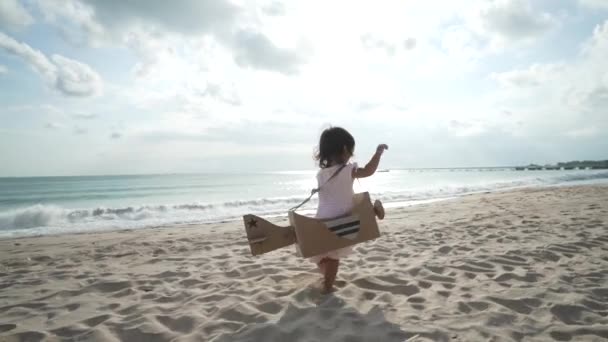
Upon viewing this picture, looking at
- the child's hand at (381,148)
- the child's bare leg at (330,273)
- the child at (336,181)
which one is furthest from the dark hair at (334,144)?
the child's bare leg at (330,273)

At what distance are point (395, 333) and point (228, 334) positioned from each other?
1.12m

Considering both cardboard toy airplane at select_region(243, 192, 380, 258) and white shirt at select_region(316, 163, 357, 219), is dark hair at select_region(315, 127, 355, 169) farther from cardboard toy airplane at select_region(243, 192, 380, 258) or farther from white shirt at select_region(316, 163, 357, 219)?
cardboard toy airplane at select_region(243, 192, 380, 258)

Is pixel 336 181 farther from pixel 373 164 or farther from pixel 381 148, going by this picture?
pixel 381 148

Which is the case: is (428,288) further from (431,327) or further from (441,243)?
(441,243)

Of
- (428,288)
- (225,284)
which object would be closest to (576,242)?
(428,288)

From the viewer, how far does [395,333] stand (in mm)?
2227

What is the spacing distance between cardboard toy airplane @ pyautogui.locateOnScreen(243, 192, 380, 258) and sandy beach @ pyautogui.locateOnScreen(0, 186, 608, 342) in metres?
0.45

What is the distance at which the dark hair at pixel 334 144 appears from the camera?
3131mm

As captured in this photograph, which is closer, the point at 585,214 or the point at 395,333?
the point at 395,333

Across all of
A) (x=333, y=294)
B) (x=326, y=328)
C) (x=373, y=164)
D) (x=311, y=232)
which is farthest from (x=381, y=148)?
(x=326, y=328)

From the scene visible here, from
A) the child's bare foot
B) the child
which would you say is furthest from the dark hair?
the child's bare foot

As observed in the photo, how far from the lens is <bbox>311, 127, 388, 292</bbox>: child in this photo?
309 cm

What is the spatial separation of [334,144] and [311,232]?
0.84 m

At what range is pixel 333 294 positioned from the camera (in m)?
2.98
